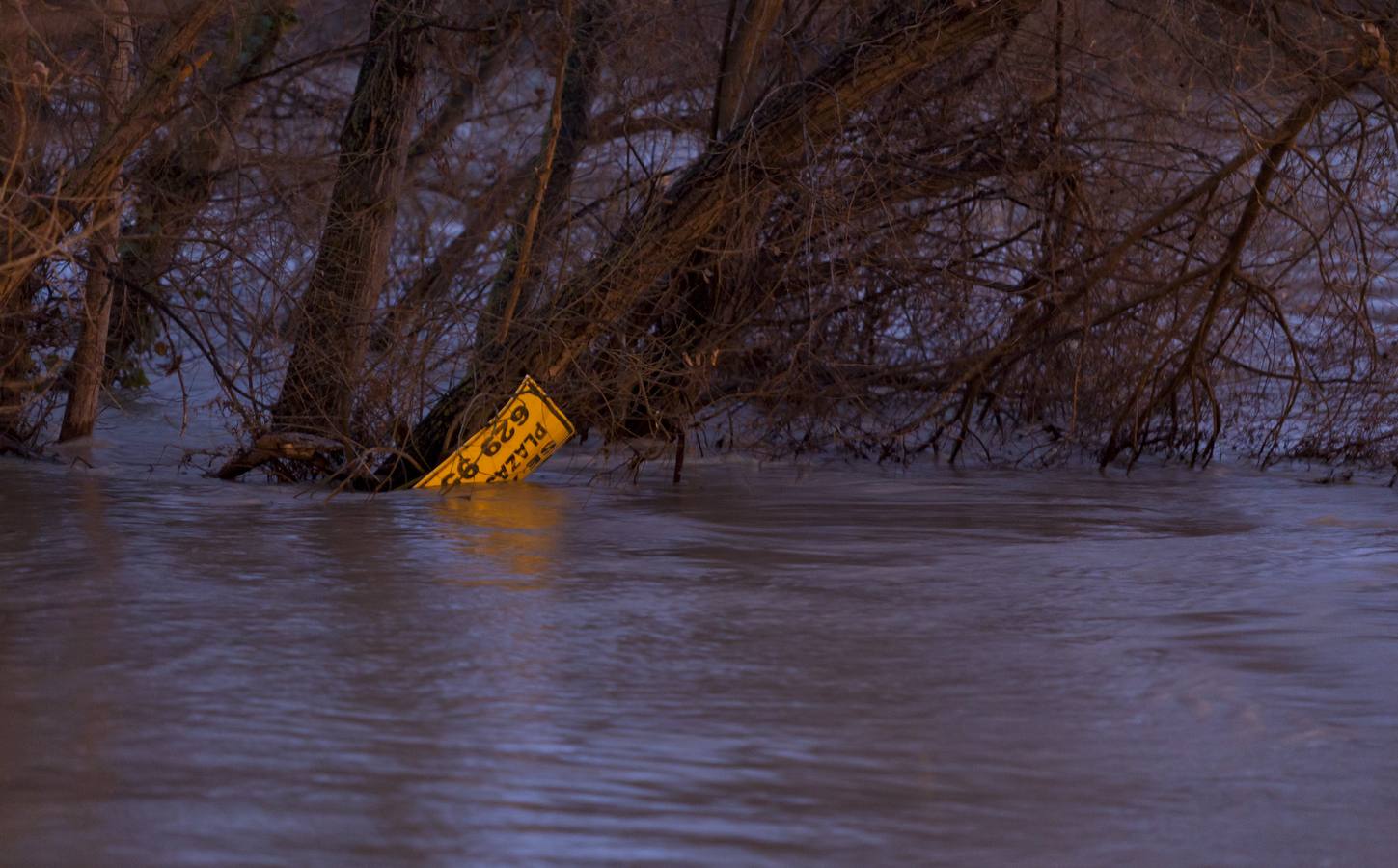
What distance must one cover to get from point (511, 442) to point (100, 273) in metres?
1.92

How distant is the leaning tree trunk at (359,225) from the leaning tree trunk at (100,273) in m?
0.88

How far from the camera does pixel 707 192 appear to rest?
7.52 meters

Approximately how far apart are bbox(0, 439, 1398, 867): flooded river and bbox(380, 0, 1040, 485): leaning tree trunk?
0.84 meters

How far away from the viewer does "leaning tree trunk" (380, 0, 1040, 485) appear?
7.32 m

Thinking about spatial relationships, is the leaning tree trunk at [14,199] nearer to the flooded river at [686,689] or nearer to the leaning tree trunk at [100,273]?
the leaning tree trunk at [100,273]

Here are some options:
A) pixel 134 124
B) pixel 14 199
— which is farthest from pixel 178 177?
pixel 14 199

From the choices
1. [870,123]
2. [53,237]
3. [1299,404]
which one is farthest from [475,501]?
[1299,404]

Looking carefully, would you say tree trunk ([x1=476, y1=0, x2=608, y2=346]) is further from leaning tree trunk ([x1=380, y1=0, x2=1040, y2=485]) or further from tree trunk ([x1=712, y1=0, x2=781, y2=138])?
tree trunk ([x1=712, y1=0, x2=781, y2=138])

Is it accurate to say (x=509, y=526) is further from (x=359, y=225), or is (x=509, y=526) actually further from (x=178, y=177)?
(x=178, y=177)

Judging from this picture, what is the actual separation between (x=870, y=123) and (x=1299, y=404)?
3297mm

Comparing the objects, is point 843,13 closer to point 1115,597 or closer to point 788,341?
point 788,341

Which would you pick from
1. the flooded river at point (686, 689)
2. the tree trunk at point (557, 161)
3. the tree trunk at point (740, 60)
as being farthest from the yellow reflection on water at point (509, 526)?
the tree trunk at point (740, 60)

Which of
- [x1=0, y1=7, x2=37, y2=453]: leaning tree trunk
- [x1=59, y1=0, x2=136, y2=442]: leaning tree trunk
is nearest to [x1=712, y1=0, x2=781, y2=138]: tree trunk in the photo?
[x1=59, y1=0, x2=136, y2=442]: leaning tree trunk

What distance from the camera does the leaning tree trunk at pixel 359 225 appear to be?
24.7 ft
